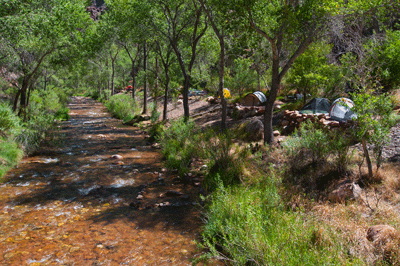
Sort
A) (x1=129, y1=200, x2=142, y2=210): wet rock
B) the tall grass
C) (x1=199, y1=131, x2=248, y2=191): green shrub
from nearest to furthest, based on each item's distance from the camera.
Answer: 1. (x1=129, y1=200, x2=142, y2=210): wet rock
2. (x1=199, y1=131, x2=248, y2=191): green shrub
3. the tall grass

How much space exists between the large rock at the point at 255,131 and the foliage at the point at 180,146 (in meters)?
2.12

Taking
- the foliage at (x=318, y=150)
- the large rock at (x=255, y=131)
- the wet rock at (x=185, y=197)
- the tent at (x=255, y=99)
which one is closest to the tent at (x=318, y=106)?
the large rock at (x=255, y=131)

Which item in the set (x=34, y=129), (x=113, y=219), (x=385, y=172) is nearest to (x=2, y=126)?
(x=34, y=129)

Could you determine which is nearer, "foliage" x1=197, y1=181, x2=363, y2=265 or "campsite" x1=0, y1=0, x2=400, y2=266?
"foliage" x1=197, y1=181, x2=363, y2=265

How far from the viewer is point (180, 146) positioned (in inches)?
455

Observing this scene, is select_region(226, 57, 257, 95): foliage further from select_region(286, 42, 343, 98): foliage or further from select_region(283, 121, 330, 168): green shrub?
select_region(283, 121, 330, 168): green shrub

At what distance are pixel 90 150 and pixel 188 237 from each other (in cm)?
918

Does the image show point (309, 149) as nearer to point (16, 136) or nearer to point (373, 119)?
point (373, 119)

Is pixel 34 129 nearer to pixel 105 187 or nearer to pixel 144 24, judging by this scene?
pixel 105 187

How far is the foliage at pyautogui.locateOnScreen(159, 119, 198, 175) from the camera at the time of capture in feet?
32.8

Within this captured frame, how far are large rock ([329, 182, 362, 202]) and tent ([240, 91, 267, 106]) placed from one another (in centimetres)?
1268

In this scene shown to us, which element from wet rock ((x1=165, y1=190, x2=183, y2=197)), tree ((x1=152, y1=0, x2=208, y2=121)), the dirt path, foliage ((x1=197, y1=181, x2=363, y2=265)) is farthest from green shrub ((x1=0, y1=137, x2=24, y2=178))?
foliage ((x1=197, y1=181, x2=363, y2=265))

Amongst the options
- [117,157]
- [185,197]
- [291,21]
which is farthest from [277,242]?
[117,157]

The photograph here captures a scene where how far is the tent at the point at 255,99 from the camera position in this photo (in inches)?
714
